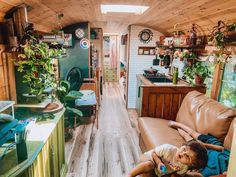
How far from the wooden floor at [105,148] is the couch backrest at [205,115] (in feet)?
3.39

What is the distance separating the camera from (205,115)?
2.38 m

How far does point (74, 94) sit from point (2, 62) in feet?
5.05

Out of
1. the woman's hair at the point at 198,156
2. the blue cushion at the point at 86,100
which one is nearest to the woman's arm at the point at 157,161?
the woman's hair at the point at 198,156

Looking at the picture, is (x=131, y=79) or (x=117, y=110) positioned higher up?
(x=131, y=79)

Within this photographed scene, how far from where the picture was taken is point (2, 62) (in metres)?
1.92

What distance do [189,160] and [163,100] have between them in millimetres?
1722

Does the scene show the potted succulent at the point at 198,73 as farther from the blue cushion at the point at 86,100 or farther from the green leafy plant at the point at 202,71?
the blue cushion at the point at 86,100

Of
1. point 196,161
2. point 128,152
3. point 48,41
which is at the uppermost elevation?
point 48,41

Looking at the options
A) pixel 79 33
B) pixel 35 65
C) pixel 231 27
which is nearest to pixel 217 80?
pixel 231 27

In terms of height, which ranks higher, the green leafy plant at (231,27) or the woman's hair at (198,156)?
the green leafy plant at (231,27)

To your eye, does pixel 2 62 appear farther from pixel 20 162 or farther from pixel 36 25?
pixel 36 25

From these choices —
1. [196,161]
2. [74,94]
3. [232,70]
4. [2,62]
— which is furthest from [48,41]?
[232,70]

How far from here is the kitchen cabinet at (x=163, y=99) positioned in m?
3.15

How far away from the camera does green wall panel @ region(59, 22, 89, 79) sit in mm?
4641
